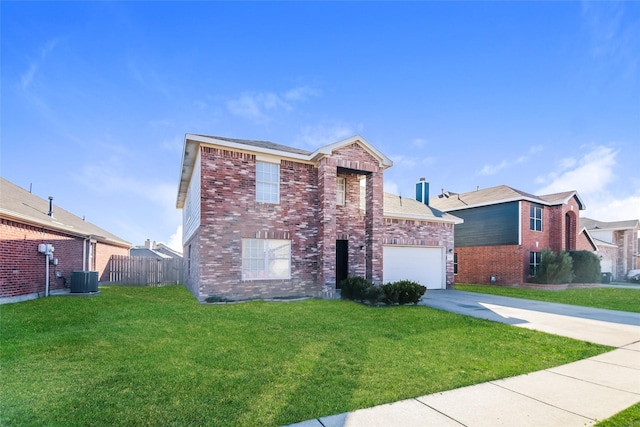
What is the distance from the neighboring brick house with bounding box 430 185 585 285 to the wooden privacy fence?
19.9m

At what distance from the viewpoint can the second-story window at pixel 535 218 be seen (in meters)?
21.0

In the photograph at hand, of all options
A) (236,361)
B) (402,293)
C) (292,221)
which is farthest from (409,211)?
(236,361)

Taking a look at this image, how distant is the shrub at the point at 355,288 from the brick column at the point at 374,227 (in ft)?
4.88

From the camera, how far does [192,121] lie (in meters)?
13.4

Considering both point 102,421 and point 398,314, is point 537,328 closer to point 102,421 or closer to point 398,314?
point 398,314

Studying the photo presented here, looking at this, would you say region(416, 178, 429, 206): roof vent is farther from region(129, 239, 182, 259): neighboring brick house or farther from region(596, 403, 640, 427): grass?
region(129, 239, 182, 259): neighboring brick house

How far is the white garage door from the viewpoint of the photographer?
16.4 m

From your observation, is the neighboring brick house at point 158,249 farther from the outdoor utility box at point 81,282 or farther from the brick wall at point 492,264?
the brick wall at point 492,264

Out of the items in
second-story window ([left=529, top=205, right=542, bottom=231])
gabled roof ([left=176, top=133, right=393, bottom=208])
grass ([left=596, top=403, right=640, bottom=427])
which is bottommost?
grass ([left=596, top=403, right=640, bottom=427])

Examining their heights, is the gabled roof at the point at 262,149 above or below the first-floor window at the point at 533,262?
above

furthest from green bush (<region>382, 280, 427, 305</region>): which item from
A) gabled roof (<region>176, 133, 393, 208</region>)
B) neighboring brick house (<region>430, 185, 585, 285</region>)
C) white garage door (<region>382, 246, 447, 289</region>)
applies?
neighboring brick house (<region>430, 185, 585, 285</region>)

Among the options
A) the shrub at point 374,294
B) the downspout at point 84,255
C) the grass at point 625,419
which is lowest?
the shrub at point 374,294

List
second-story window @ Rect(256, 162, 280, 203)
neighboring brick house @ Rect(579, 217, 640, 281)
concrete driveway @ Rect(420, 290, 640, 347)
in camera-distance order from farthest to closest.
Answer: neighboring brick house @ Rect(579, 217, 640, 281), second-story window @ Rect(256, 162, 280, 203), concrete driveway @ Rect(420, 290, 640, 347)

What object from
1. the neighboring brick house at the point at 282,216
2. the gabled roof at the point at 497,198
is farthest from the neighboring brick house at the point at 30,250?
the gabled roof at the point at 497,198
